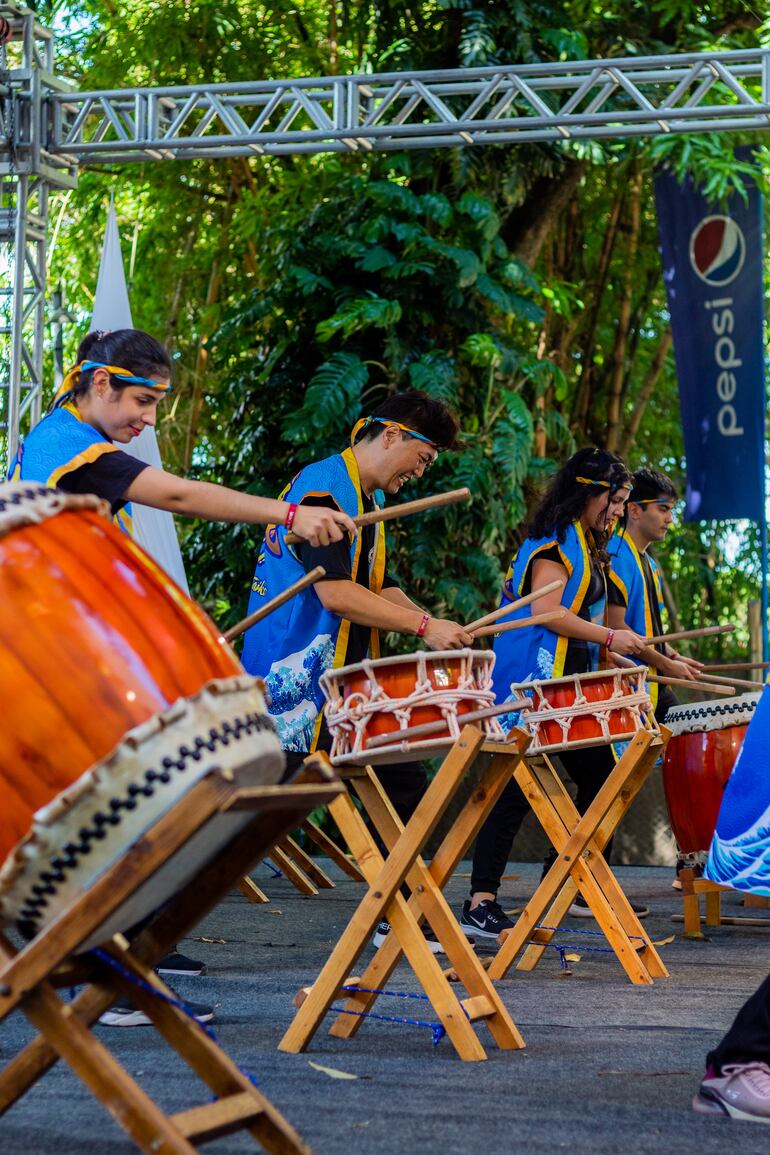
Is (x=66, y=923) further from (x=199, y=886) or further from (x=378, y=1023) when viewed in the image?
(x=378, y=1023)

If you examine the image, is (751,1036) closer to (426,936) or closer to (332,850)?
(426,936)

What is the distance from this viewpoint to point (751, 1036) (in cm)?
222

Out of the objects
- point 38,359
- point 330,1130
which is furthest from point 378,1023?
point 38,359

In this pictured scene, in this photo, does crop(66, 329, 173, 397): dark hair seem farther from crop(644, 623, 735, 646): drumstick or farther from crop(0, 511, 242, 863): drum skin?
crop(644, 623, 735, 646): drumstick

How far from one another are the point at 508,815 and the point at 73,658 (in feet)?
9.03

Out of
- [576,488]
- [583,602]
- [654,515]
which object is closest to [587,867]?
[583,602]

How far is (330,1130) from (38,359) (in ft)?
15.3

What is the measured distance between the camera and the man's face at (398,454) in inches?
137

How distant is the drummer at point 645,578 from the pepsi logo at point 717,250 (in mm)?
2819

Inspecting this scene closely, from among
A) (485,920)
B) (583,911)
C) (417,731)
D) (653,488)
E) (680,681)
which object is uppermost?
(653,488)

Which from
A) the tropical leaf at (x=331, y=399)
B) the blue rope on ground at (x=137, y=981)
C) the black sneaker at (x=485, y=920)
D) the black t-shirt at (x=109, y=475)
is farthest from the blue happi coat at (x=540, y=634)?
the tropical leaf at (x=331, y=399)

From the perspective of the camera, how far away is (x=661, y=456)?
11180 mm

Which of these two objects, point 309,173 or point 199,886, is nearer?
point 199,886

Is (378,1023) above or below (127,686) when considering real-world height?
below
